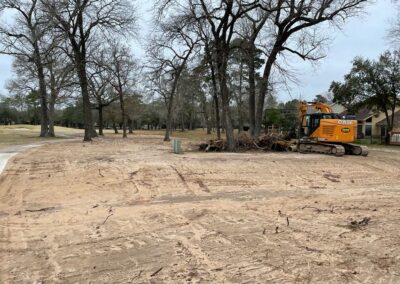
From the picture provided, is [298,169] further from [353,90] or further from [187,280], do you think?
[353,90]

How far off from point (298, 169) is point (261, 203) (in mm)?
6391

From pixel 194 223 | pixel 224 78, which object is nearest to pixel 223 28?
pixel 224 78

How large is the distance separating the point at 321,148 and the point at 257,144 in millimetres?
3392

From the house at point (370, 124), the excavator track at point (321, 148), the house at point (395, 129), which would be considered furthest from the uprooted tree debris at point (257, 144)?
the house at point (370, 124)

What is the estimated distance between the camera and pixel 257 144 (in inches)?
965

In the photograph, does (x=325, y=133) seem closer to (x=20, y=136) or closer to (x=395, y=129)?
(x=20, y=136)

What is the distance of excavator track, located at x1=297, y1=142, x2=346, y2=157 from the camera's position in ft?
71.4

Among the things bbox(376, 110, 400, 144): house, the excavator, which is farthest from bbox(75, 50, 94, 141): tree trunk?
bbox(376, 110, 400, 144): house

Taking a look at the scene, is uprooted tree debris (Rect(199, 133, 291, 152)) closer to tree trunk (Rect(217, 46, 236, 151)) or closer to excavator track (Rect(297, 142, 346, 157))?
tree trunk (Rect(217, 46, 236, 151))

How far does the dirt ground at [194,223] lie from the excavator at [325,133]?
16.8 feet

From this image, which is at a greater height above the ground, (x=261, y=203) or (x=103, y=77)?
(x=103, y=77)

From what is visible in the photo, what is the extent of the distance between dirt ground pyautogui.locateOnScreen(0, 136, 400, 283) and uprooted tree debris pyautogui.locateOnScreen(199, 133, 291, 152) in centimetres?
676

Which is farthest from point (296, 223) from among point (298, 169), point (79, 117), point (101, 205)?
point (79, 117)

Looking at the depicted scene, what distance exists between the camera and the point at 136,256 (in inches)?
263
